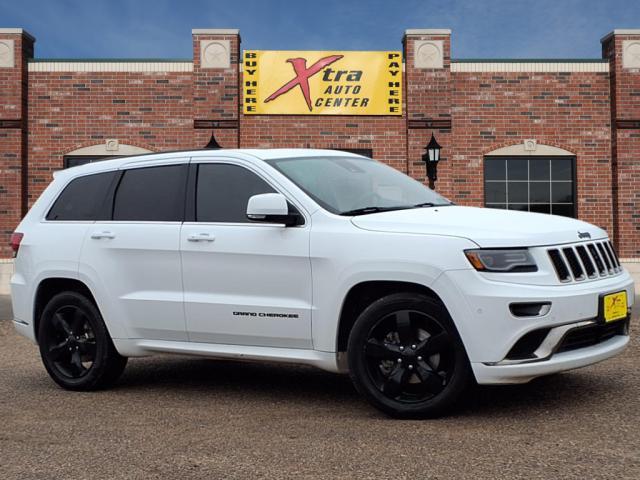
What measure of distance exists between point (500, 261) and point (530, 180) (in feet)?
49.8

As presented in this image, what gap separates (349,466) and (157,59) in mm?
16670

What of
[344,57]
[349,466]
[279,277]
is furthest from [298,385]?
[344,57]

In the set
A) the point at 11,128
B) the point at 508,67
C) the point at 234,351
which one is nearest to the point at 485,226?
the point at 234,351

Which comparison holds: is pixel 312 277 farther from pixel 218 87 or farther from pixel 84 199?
pixel 218 87

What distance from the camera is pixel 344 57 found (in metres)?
19.0

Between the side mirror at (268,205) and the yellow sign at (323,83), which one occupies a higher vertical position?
the yellow sign at (323,83)

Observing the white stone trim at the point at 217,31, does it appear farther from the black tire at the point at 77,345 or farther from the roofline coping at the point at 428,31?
the black tire at the point at 77,345

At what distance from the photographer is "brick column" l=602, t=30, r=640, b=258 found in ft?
63.2

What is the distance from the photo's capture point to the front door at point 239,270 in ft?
17.4

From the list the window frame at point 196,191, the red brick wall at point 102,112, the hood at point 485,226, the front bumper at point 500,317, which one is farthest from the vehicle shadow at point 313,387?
the red brick wall at point 102,112

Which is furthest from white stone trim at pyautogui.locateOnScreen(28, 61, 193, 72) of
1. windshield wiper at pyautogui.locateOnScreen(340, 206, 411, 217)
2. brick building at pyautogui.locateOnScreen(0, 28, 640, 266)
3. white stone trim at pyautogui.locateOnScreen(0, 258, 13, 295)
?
windshield wiper at pyautogui.locateOnScreen(340, 206, 411, 217)

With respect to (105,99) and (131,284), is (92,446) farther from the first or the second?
(105,99)

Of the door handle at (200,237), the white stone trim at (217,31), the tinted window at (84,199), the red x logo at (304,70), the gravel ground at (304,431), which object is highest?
the white stone trim at (217,31)

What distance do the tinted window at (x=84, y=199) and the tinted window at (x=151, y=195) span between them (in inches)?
6.6
